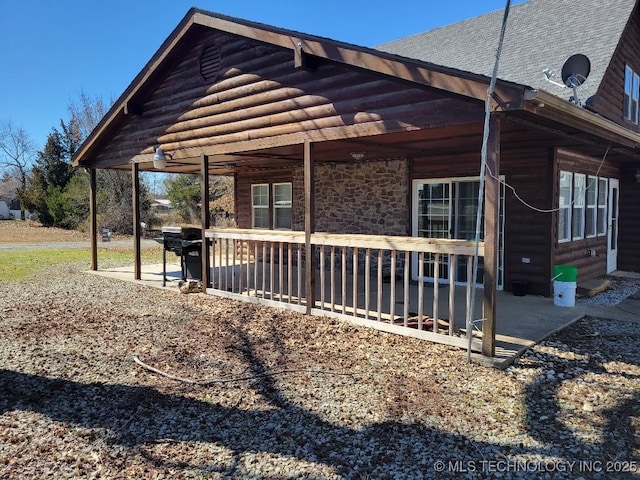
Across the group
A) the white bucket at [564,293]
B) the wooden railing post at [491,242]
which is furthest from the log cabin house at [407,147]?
the white bucket at [564,293]

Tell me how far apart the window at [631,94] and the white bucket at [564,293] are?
5758mm

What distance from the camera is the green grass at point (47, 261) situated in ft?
36.0

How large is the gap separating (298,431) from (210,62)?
6.51m

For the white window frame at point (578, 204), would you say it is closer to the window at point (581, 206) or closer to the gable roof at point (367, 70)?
the window at point (581, 206)

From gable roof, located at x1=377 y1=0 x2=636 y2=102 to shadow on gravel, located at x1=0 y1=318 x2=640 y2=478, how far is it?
21.2 feet

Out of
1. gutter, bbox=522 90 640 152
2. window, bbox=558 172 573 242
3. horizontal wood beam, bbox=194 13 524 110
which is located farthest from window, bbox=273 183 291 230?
gutter, bbox=522 90 640 152

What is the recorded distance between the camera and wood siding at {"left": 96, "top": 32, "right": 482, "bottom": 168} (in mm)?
5367

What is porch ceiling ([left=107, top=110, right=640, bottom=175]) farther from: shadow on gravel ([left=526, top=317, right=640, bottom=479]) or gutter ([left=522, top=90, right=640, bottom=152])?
shadow on gravel ([left=526, top=317, right=640, bottom=479])

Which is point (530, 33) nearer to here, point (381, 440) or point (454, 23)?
point (454, 23)

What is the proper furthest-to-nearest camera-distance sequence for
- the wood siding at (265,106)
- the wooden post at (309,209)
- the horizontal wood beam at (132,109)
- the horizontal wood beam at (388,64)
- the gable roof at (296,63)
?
the horizontal wood beam at (132,109) → the wooden post at (309,209) → the wood siding at (265,106) → the gable roof at (296,63) → the horizontal wood beam at (388,64)

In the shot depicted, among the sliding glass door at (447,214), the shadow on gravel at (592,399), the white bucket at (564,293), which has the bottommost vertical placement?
the shadow on gravel at (592,399)

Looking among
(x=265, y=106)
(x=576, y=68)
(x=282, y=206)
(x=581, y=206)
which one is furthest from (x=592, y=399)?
(x=282, y=206)

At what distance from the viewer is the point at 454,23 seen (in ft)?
43.4

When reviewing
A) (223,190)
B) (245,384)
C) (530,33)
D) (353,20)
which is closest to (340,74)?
(245,384)
